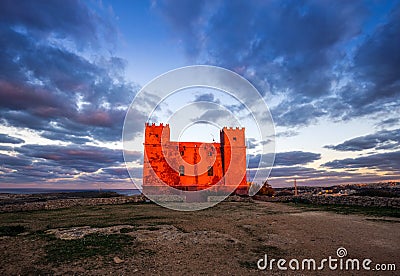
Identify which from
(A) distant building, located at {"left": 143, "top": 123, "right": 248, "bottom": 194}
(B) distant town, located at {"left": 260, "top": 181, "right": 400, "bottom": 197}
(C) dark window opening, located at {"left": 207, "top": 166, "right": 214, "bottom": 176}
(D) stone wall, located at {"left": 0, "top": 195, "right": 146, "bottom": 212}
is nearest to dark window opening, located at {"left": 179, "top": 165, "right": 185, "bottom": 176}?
(A) distant building, located at {"left": 143, "top": 123, "right": 248, "bottom": 194}

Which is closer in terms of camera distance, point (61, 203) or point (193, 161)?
point (61, 203)

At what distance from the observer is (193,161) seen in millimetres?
32469

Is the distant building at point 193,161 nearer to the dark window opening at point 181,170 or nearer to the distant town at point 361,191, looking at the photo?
the dark window opening at point 181,170

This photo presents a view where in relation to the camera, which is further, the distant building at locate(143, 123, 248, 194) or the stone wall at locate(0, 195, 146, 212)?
the distant building at locate(143, 123, 248, 194)

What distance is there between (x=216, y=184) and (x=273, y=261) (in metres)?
26.3

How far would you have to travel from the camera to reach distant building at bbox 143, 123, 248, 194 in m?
30.6

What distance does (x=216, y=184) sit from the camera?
31969 mm

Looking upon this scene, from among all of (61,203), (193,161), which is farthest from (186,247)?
(193,161)

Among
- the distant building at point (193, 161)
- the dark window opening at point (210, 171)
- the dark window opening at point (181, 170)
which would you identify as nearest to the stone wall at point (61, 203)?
the distant building at point (193, 161)

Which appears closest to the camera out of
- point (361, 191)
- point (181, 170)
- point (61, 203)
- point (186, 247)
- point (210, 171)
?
point (186, 247)

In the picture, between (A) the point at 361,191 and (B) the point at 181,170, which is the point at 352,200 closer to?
(A) the point at 361,191

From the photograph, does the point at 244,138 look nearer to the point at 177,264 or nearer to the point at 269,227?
the point at 269,227

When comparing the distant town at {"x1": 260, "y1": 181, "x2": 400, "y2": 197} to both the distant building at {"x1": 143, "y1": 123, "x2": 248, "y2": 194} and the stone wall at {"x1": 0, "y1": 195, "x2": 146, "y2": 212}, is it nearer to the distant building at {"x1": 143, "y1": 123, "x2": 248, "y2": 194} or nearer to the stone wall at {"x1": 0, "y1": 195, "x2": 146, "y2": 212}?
the distant building at {"x1": 143, "y1": 123, "x2": 248, "y2": 194}

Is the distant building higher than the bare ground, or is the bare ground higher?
the distant building
